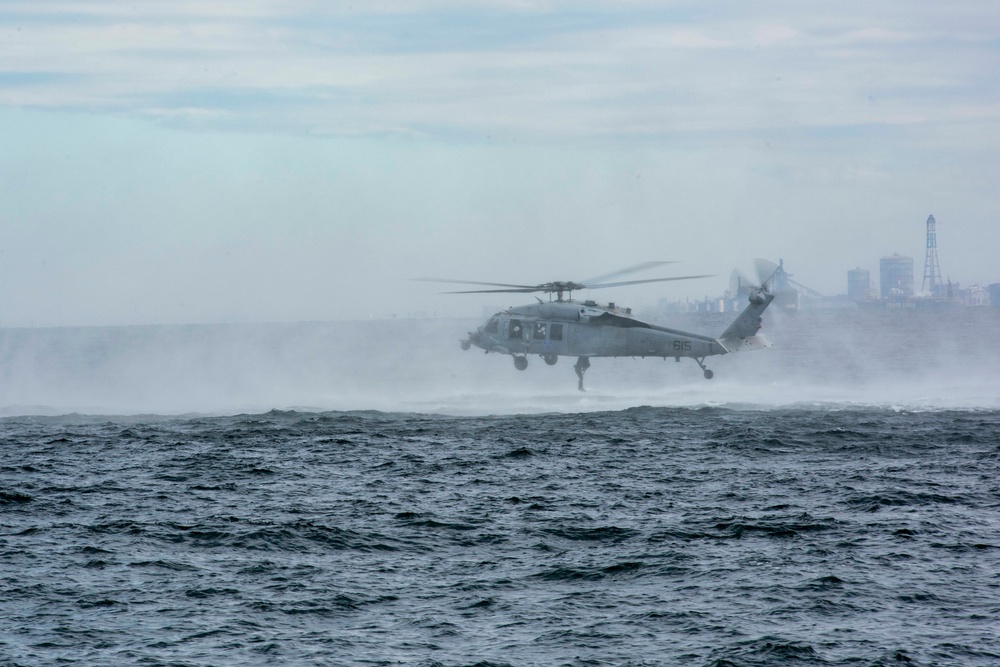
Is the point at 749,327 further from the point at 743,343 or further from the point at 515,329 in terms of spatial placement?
the point at 515,329

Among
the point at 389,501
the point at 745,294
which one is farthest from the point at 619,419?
the point at 389,501

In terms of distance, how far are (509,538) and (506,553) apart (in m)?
1.30

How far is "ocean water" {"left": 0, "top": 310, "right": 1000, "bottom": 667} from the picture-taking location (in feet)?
56.0

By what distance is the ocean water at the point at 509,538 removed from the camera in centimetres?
1708

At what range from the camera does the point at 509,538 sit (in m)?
23.7

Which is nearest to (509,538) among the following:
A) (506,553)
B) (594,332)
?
(506,553)

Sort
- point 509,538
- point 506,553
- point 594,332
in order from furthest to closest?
point 594,332, point 509,538, point 506,553

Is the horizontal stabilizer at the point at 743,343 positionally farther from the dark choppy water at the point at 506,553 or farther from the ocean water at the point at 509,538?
the dark choppy water at the point at 506,553

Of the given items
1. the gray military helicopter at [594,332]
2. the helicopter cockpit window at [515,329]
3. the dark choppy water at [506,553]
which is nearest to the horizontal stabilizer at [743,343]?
the gray military helicopter at [594,332]

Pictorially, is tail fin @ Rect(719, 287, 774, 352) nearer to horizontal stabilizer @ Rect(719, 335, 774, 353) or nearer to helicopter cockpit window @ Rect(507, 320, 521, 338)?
horizontal stabilizer @ Rect(719, 335, 774, 353)

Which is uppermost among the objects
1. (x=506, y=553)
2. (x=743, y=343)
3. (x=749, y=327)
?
(x=749, y=327)

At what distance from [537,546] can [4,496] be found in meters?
16.1

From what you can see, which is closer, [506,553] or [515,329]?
[506,553]

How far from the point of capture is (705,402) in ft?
177
